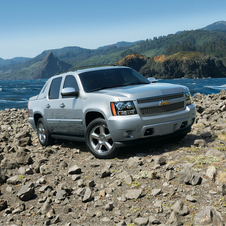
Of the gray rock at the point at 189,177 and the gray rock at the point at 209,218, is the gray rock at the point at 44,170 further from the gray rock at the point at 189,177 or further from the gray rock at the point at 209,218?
the gray rock at the point at 209,218

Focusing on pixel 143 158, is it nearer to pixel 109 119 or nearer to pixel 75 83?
pixel 109 119

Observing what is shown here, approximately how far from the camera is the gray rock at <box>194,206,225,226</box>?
8.77 ft

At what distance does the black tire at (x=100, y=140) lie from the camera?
16.2 ft

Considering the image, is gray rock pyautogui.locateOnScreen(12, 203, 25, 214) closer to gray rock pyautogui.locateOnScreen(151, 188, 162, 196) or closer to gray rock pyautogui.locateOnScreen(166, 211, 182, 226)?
gray rock pyautogui.locateOnScreen(151, 188, 162, 196)

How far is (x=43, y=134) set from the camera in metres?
7.14

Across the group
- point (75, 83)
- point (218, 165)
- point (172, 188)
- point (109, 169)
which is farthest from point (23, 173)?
point (218, 165)

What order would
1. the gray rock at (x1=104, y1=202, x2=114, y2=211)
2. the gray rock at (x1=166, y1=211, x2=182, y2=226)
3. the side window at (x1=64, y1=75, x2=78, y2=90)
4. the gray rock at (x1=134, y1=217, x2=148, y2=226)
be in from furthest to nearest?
the side window at (x1=64, y1=75, x2=78, y2=90) → the gray rock at (x1=104, y1=202, x2=114, y2=211) → the gray rock at (x1=134, y1=217, x2=148, y2=226) → the gray rock at (x1=166, y1=211, x2=182, y2=226)

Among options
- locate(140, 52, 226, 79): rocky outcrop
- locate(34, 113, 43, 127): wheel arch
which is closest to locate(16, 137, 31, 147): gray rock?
locate(34, 113, 43, 127): wheel arch

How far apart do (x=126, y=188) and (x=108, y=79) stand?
9.10 ft

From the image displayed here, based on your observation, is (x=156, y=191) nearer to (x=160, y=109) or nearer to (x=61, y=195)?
(x=61, y=195)

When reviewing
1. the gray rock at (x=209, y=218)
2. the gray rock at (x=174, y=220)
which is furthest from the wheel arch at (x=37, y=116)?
the gray rock at (x=209, y=218)

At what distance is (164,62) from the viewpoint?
457 ft

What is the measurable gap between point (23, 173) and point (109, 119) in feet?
6.60

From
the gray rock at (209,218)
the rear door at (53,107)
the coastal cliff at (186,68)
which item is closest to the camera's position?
the gray rock at (209,218)
